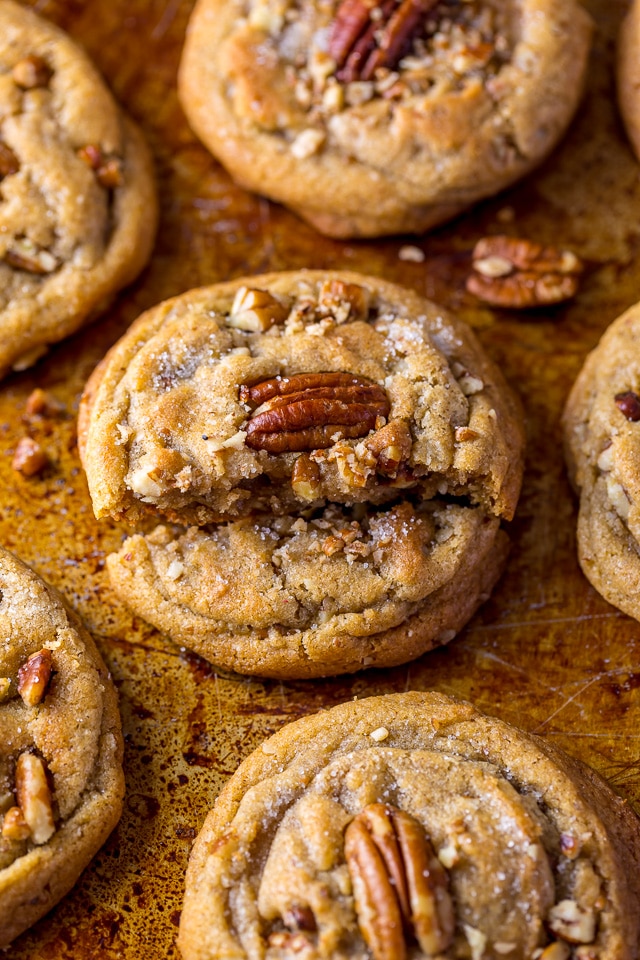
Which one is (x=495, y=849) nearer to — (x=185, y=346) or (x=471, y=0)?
(x=185, y=346)

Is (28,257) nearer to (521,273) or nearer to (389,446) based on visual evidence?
(389,446)

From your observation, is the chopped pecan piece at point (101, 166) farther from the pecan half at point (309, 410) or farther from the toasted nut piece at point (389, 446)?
the toasted nut piece at point (389, 446)

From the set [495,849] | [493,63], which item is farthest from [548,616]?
[493,63]

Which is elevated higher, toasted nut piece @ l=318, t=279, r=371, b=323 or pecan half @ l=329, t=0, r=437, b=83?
pecan half @ l=329, t=0, r=437, b=83

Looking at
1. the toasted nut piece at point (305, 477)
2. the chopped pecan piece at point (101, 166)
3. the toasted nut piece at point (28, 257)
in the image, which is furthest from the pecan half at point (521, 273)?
the toasted nut piece at point (28, 257)

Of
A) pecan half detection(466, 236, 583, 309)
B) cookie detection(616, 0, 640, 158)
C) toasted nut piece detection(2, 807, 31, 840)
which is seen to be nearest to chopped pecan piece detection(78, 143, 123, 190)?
pecan half detection(466, 236, 583, 309)

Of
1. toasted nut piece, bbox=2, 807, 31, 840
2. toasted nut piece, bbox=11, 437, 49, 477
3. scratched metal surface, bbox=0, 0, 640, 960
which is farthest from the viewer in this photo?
toasted nut piece, bbox=11, 437, 49, 477

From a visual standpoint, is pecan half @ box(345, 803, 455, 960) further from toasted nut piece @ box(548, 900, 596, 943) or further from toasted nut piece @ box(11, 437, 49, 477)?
toasted nut piece @ box(11, 437, 49, 477)
